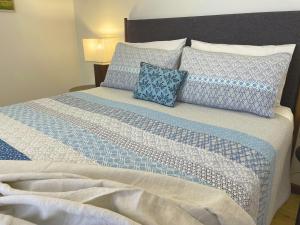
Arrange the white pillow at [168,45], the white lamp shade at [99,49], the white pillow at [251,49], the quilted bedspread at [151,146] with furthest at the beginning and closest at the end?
the white lamp shade at [99,49]
the white pillow at [168,45]
the white pillow at [251,49]
the quilted bedspread at [151,146]

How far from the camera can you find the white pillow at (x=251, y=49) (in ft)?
5.10

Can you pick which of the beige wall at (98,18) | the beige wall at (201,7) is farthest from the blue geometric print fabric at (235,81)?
the beige wall at (98,18)

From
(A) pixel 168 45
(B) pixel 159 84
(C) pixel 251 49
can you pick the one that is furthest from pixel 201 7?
(B) pixel 159 84

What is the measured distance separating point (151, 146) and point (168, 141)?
9cm

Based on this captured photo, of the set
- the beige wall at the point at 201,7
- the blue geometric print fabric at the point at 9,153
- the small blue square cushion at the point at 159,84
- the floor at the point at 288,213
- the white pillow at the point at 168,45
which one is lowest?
the floor at the point at 288,213

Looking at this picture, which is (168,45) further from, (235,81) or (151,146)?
(151,146)

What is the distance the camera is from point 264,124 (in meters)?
1.36

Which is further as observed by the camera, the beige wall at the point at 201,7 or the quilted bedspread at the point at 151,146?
the beige wall at the point at 201,7

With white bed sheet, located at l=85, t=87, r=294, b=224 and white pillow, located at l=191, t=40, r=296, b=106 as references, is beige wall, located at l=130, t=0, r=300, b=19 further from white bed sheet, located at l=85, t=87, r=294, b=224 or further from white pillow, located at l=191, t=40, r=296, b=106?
white bed sheet, located at l=85, t=87, r=294, b=224

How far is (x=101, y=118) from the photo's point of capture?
145 centimetres

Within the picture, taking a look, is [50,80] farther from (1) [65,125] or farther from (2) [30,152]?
(2) [30,152]

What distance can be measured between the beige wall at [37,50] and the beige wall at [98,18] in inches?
4.9

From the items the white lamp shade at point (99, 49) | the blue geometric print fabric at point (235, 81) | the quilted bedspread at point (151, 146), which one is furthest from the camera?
the white lamp shade at point (99, 49)

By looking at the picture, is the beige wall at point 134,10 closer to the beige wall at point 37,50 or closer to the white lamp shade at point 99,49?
the beige wall at point 37,50
